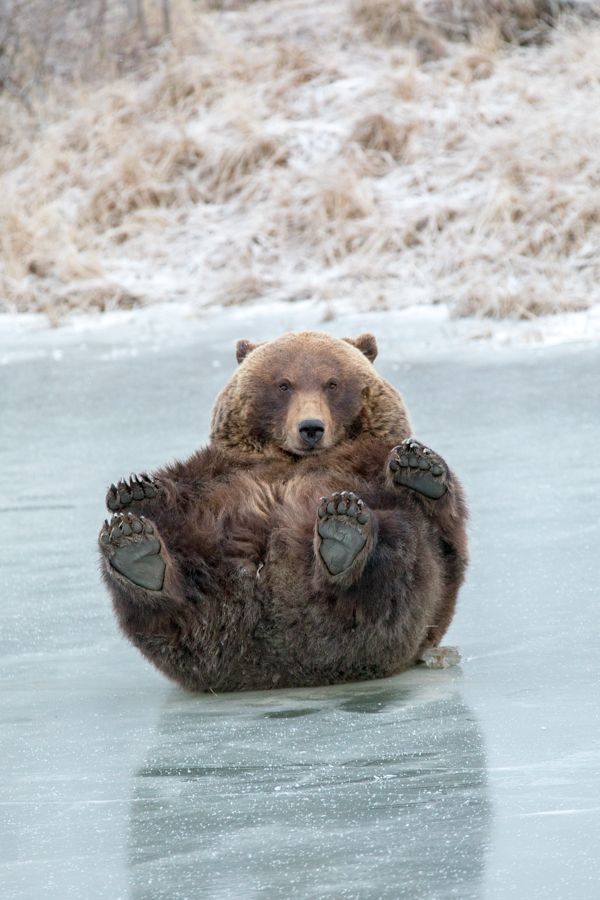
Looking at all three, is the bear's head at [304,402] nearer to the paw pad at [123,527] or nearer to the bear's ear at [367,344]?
the bear's ear at [367,344]

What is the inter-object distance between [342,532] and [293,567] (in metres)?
0.29

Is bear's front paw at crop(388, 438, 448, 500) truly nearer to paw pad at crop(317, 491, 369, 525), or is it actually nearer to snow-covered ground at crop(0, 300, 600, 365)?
paw pad at crop(317, 491, 369, 525)

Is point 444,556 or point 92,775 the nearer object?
point 92,775

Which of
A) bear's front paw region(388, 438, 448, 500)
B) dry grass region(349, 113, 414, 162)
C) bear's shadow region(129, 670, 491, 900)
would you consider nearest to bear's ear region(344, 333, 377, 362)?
bear's front paw region(388, 438, 448, 500)

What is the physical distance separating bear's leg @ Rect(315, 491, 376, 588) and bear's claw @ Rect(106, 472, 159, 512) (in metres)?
0.59

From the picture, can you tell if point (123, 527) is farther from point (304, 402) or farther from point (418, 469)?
point (304, 402)

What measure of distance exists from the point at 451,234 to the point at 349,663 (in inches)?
365

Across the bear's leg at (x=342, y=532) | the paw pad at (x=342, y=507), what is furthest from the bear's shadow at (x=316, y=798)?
the paw pad at (x=342, y=507)

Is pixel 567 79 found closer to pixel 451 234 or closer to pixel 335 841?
pixel 451 234

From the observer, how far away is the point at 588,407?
26.9 ft

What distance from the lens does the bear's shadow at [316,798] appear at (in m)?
2.60

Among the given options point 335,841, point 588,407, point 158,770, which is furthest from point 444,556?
point 588,407

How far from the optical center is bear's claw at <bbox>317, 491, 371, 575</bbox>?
3.82 metres

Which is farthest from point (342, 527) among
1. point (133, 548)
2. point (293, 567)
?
point (133, 548)
